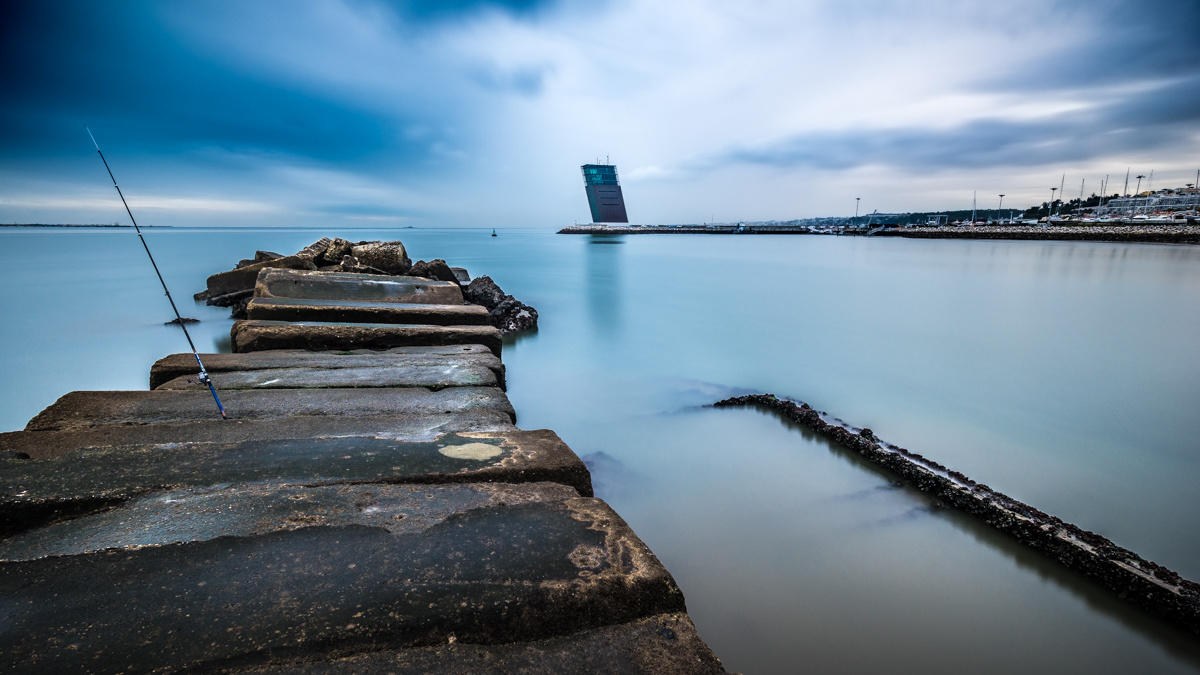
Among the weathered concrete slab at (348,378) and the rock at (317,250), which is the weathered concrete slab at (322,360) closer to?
the weathered concrete slab at (348,378)

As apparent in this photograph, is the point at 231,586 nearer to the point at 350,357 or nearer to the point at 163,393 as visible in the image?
the point at 163,393

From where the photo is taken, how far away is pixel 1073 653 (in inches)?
94.7

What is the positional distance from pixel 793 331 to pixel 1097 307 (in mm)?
8216

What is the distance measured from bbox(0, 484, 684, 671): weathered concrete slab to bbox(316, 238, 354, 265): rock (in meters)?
8.92

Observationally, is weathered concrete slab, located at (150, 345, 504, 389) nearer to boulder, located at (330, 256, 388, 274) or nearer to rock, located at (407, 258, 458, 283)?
boulder, located at (330, 256, 388, 274)

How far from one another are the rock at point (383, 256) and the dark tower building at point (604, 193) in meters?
82.2

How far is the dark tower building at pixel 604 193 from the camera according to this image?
8769cm

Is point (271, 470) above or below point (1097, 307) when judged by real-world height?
above

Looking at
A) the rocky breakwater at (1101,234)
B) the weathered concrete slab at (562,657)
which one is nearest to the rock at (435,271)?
the weathered concrete slab at (562,657)

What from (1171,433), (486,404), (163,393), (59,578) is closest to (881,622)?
(486,404)

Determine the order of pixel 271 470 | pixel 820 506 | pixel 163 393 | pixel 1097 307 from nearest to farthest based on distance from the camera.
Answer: pixel 271 470 < pixel 163 393 < pixel 820 506 < pixel 1097 307

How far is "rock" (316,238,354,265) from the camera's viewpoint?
947 cm

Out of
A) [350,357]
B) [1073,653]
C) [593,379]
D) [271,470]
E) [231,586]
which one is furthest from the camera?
[593,379]

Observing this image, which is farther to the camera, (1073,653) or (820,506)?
(820,506)
